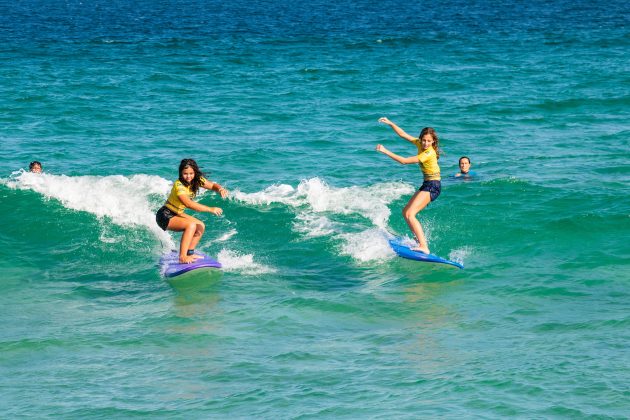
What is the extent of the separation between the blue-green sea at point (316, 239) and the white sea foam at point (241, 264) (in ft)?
0.20

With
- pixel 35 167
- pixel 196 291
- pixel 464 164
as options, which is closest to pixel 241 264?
pixel 196 291

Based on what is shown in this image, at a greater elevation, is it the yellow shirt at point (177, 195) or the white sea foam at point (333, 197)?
the yellow shirt at point (177, 195)

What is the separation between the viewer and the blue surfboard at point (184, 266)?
16.4 metres

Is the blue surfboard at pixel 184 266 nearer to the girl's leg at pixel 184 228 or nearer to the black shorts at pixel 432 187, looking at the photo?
the girl's leg at pixel 184 228

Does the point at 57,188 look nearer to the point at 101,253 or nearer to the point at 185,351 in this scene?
the point at 101,253

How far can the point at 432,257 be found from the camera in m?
16.6

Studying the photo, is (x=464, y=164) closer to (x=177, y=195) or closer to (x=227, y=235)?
(x=227, y=235)

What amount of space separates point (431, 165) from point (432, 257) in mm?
1550

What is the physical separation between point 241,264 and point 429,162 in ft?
13.0

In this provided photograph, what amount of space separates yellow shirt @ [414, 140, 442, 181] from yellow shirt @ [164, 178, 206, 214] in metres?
3.58

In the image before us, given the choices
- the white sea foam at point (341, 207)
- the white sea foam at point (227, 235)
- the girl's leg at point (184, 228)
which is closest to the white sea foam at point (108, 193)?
the white sea foam at point (227, 235)

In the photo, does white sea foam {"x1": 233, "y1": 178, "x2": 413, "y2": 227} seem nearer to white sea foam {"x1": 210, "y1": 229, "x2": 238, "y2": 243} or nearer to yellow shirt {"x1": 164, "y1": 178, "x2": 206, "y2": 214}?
white sea foam {"x1": 210, "y1": 229, "x2": 238, "y2": 243}

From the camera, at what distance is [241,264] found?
17828 millimetres

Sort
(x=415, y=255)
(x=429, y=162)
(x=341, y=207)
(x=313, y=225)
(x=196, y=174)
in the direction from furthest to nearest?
(x=341, y=207)
(x=313, y=225)
(x=415, y=255)
(x=429, y=162)
(x=196, y=174)
